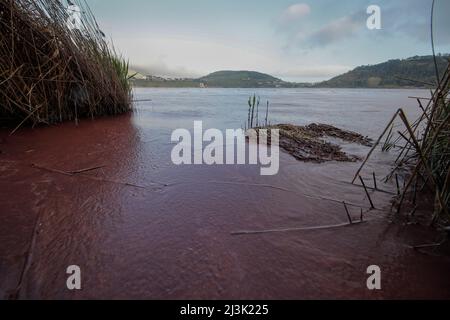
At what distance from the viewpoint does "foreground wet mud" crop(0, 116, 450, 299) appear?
1.04 metres

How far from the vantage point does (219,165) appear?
8.74 ft

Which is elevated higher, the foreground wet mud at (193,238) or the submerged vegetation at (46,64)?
the submerged vegetation at (46,64)

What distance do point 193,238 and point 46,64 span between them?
12.5 feet

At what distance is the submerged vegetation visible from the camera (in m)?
3.21

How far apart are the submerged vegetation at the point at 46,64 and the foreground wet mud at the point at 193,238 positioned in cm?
168

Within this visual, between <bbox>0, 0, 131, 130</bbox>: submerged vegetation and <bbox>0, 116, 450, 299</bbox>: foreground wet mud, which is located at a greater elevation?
<bbox>0, 0, 131, 130</bbox>: submerged vegetation

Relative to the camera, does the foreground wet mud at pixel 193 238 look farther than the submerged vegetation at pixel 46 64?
No

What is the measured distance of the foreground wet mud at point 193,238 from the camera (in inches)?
40.9

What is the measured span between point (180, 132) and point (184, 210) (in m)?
2.95

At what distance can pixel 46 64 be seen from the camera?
3.66m

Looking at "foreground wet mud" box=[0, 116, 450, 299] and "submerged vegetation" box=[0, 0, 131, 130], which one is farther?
"submerged vegetation" box=[0, 0, 131, 130]

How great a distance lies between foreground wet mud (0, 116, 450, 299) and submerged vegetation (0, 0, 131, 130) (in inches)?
66.0
